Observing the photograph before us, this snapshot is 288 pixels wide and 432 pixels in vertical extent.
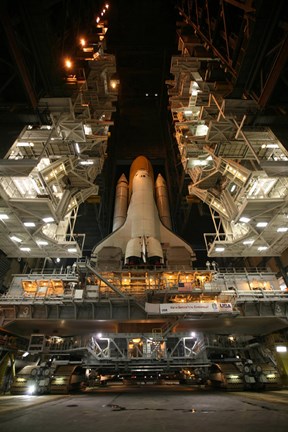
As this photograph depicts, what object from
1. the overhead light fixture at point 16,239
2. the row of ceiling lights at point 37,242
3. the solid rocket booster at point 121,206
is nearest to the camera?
the row of ceiling lights at point 37,242

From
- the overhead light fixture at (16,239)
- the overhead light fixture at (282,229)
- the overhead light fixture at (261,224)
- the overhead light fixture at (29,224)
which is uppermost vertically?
the overhead light fixture at (16,239)

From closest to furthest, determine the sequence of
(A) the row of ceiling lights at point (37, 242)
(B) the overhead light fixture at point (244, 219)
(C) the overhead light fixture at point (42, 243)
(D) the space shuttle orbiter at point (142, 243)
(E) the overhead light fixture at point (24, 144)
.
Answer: (E) the overhead light fixture at point (24, 144) < (A) the row of ceiling lights at point (37, 242) < (B) the overhead light fixture at point (244, 219) < (C) the overhead light fixture at point (42, 243) < (D) the space shuttle orbiter at point (142, 243)

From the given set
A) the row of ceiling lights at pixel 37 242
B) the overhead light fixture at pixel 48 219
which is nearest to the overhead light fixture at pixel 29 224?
the row of ceiling lights at pixel 37 242

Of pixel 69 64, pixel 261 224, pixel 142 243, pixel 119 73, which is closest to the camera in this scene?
pixel 69 64

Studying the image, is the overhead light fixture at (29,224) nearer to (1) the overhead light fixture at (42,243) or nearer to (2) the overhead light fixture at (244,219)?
(1) the overhead light fixture at (42,243)

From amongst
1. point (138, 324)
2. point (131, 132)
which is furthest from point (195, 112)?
point (131, 132)

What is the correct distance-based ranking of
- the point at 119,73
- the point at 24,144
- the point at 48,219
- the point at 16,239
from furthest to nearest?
the point at 119,73, the point at 16,239, the point at 48,219, the point at 24,144

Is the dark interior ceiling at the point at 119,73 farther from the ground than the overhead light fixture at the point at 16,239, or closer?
farther from the ground

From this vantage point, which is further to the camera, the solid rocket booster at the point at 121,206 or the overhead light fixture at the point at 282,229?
the solid rocket booster at the point at 121,206

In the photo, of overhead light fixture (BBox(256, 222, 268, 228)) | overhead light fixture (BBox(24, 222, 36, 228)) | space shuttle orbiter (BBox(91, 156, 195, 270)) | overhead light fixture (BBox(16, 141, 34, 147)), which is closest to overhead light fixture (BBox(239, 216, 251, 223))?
overhead light fixture (BBox(256, 222, 268, 228))

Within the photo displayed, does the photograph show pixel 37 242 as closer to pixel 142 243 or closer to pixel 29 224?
pixel 29 224

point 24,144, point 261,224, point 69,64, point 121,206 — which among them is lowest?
point 261,224

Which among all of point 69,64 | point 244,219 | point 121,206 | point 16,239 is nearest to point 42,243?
point 16,239

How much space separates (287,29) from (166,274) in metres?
19.8
